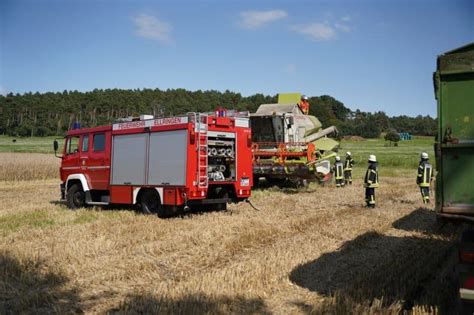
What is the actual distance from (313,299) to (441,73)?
2808 mm

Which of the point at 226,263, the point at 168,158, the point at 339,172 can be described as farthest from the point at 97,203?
the point at 339,172

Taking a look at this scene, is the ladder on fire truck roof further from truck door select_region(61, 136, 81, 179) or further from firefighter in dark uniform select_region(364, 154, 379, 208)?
firefighter in dark uniform select_region(364, 154, 379, 208)

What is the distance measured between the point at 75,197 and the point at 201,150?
4697 millimetres

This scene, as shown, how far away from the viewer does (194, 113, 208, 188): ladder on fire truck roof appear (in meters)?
11.1

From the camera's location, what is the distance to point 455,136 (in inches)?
179

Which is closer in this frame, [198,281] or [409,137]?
[198,281]

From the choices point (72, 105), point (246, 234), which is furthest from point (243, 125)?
point (72, 105)

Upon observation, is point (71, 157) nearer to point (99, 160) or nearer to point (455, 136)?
point (99, 160)

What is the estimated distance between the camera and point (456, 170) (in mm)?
4547

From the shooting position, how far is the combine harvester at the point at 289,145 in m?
17.3

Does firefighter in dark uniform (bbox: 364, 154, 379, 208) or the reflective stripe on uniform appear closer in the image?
firefighter in dark uniform (bbox: 364, 154, 379, 208)

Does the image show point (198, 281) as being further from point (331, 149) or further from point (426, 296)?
point (331, 149)

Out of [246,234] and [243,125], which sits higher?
[243,125]

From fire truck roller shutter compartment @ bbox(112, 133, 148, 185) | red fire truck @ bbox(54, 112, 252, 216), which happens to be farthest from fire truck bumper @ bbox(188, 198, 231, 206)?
fire truck roller shutter compartment @ bbox(112, 133, 148, 185)
